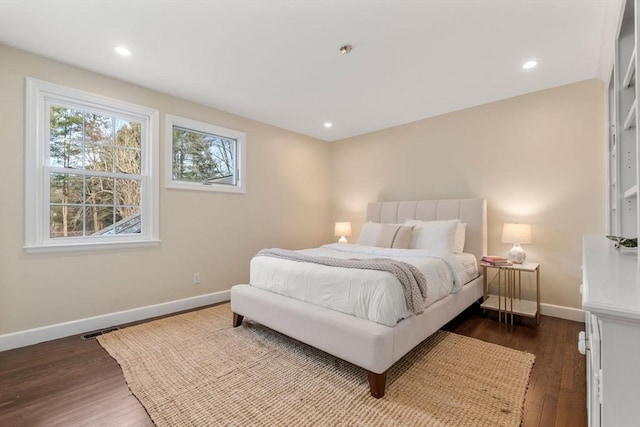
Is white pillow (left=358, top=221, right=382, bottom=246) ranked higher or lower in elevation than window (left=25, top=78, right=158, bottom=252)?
lower

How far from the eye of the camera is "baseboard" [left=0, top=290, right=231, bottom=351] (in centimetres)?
242

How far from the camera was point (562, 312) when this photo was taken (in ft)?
10.0

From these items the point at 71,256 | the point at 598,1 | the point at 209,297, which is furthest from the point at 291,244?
the point at 598,1

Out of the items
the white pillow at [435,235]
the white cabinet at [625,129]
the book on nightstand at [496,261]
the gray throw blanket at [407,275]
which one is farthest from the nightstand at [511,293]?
the gray throw blanket at [407,275]

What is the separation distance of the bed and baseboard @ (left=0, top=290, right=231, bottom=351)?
95cm

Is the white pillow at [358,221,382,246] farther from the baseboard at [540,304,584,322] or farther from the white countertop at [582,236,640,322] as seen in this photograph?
the white countertop at [582,236,640,322]

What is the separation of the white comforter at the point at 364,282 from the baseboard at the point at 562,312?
80cm

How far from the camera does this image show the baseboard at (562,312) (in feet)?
9.77

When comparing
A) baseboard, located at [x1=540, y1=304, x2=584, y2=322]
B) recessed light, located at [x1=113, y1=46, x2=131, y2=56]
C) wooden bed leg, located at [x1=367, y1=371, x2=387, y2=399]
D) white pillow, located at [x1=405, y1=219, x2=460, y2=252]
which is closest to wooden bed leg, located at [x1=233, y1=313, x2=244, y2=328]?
wooden bed leg, located at [x1=367, y1=371, x2=387, y2=399]

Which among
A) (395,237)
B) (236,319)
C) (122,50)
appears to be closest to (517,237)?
(395,237)

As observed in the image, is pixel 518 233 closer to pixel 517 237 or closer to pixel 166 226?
pixel 517 237

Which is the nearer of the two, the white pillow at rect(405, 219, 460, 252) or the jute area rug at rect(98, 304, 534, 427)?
the jute area rug at rect(98, 304, 534, 427)

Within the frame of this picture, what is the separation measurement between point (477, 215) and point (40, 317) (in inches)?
178

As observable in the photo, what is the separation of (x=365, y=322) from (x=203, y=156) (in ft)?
9.69
